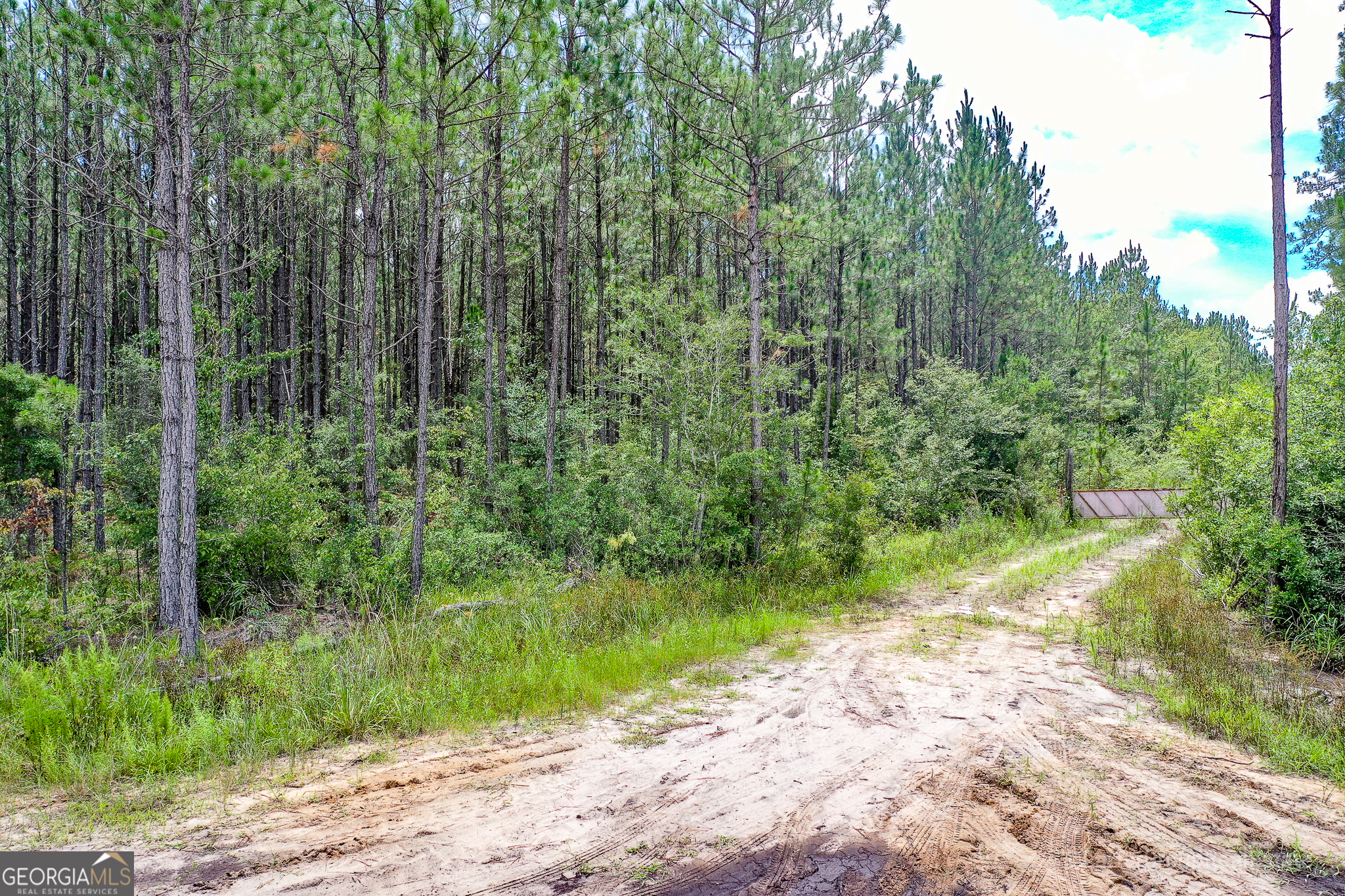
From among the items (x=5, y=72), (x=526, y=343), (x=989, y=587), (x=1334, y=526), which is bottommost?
(x=989, y=587)

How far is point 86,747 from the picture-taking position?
13.2 ft

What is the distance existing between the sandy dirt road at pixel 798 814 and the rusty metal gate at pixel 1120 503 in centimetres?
1510

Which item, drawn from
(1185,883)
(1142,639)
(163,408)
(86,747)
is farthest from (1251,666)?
(163,408)

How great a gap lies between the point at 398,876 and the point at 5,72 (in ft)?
56.3

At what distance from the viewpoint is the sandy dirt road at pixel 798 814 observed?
2867mm

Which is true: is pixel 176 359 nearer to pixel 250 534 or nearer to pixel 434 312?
pixel 250 534

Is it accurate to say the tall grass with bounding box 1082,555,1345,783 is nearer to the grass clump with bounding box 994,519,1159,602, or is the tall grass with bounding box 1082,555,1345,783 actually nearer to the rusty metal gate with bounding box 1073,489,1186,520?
the grass clump with bounding box 994,519,1159,602

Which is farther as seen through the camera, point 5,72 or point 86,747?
point 5,72

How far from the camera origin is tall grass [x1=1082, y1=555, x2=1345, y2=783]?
174 inches

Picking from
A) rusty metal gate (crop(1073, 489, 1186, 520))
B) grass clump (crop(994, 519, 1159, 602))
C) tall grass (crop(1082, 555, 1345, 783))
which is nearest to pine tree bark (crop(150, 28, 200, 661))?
tall grass (crop(1082, 555, 1345, 783))

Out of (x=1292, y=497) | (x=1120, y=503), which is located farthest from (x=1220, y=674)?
(x=1120, y=503)

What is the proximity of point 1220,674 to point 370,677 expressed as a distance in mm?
7318

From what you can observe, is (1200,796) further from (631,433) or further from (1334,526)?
(631,433)

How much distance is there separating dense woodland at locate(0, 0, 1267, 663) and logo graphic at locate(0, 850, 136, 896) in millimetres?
4001
